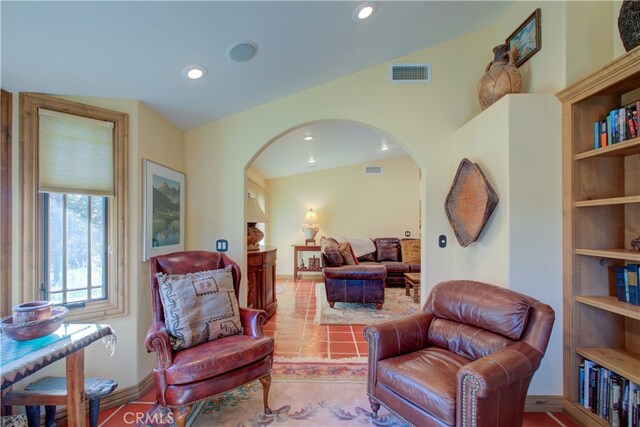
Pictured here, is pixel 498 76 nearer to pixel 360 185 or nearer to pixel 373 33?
pixel 373 33

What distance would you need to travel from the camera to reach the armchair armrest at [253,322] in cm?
211

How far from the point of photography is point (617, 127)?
1.77m

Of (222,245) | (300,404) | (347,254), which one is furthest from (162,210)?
(347,254)

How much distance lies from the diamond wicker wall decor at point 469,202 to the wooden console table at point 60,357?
263 centimetres

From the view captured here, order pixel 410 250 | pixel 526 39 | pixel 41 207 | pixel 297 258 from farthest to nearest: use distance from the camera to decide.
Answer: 1. pixel 297 258
2. pixel 410 250
3. pixel 526 39
4. pixel 41 207

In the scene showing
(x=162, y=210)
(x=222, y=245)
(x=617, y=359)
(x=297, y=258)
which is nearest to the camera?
(x=617, y=359)

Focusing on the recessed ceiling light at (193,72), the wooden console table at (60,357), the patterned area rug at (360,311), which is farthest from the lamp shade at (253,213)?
the wooden console table at (60,357)

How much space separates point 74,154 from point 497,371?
115 inches

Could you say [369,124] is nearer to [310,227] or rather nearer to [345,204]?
[310,227]

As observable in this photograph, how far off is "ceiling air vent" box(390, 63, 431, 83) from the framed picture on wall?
69 centimetres

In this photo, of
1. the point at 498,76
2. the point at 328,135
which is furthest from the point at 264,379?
the point at 328,135

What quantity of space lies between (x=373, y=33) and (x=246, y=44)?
3.29ft

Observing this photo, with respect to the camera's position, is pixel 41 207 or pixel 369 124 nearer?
pixel 41 207

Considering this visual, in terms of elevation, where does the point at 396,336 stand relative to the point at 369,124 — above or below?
below
